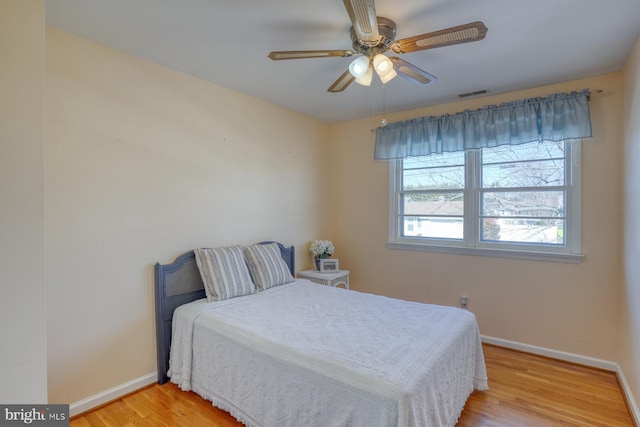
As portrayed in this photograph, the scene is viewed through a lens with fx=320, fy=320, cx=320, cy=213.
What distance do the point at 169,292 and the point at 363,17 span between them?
7.54 ft

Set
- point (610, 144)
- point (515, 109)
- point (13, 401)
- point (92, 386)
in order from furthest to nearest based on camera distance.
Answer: point (515, 109)
point (610, 144)
point (92, 386)
point (13, 401)

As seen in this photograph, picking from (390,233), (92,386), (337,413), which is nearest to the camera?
(337,413)

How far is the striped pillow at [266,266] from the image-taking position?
289 centimetres

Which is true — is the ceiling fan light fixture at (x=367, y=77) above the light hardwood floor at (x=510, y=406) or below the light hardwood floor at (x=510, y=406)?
above

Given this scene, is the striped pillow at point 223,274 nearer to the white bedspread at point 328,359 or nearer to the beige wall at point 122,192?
the white bedspread at point 328,359

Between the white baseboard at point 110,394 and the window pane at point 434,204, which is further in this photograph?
the window pane at point 434,204

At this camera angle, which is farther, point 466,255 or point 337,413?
point 466,255

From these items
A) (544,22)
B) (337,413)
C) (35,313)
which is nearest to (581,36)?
(544,22)

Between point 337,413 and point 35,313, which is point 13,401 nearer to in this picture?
point 35,313

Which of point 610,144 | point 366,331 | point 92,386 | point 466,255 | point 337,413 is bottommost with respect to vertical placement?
point 92,386

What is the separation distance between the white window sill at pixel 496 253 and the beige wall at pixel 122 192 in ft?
5.87

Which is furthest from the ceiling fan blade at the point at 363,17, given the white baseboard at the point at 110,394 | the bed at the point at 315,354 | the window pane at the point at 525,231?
the white baseboard at the point at 110,394

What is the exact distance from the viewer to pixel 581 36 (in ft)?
6.74

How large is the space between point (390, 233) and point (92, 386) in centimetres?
304
